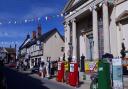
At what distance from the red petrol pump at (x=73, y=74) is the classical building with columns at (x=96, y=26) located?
23.2 ft

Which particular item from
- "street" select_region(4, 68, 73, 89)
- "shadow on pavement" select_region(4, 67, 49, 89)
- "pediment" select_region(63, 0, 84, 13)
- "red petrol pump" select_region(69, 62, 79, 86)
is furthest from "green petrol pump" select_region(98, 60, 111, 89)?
"pediment" select_region(63, 0, 84, 13)

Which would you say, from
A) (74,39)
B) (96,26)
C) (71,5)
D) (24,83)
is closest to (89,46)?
(74,39)

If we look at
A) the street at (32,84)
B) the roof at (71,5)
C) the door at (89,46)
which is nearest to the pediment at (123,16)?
the street at (32,84)

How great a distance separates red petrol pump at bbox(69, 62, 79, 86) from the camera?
22.9m

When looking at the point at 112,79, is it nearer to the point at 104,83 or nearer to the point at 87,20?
the point at 104,83

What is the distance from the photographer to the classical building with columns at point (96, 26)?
29.3m

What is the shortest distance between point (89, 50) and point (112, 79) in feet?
75.3

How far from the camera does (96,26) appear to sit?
32.6 meters

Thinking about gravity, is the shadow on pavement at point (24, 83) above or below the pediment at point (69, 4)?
below

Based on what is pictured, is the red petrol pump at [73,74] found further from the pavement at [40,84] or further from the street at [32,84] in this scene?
the street at [32,84]

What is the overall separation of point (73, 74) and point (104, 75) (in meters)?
7.77

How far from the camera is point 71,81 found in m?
23.3

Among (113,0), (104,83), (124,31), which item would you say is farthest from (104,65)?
(113,0)

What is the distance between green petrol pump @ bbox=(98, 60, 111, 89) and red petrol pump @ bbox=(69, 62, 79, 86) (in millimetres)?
7094
